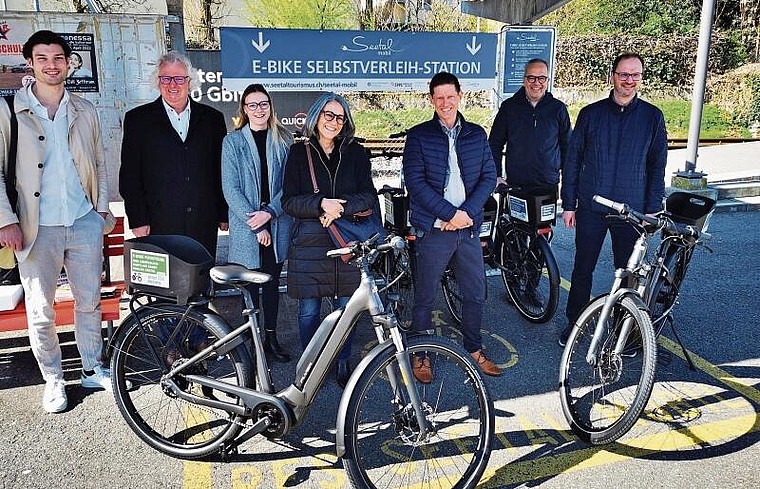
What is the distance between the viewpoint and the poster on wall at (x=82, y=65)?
16.3ft

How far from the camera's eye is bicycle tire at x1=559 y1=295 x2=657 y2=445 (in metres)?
3.16

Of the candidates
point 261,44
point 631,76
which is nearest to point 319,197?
point 631,76

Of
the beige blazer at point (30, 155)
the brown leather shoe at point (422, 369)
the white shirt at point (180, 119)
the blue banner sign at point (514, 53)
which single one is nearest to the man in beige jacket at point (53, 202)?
the beige blazer at point (30, 155)

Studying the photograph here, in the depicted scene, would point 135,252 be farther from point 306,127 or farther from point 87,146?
point 306,127

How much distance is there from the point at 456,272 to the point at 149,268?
1.89 meters

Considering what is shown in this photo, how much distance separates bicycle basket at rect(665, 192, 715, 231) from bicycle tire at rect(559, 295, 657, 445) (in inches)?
36.8

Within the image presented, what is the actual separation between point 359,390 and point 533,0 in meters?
5.53

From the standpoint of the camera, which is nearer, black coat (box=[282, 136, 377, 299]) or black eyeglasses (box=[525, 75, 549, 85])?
black coat (box=[282, 136, 377, 299])

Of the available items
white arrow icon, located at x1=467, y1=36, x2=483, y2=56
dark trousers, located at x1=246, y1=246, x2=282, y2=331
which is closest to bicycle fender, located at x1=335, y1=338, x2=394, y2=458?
dark trousers, located at x1=246, y1=246, x2=282, y2=331

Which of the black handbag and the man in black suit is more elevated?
the man in black suit

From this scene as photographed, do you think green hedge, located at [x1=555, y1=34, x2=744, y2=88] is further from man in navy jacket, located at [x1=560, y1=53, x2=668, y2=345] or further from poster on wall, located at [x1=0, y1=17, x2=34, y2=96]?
poster on wall, located at [x1=0, y1=17, x2=34, y2=96]

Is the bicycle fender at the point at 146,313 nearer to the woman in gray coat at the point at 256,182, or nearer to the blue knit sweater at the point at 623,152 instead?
the woman in gray coat at the point at 256,182

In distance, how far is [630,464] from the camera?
3.14m

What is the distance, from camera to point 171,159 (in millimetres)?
3895
